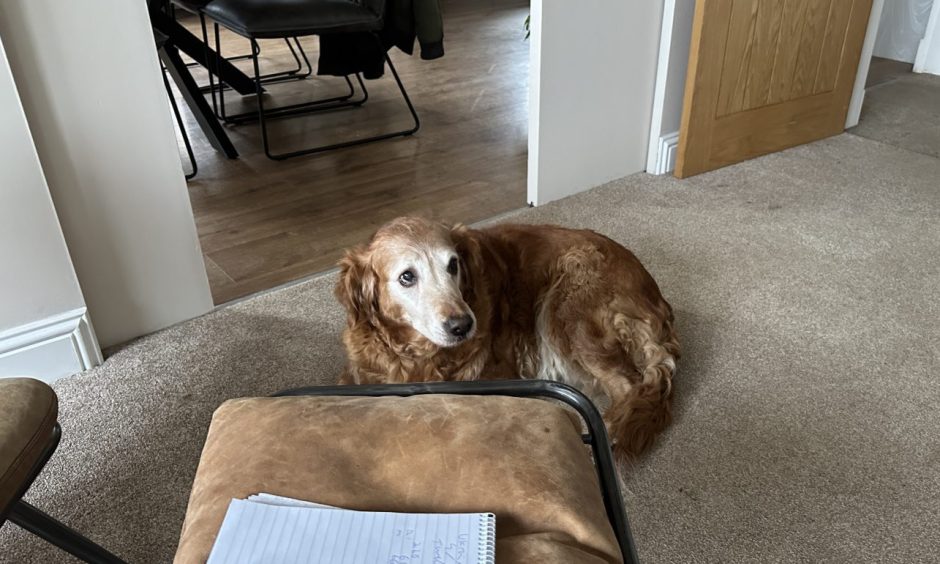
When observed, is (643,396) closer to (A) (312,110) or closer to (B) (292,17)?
(B) (292,17)

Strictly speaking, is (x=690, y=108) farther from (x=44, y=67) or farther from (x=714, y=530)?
(x=44, y=67)

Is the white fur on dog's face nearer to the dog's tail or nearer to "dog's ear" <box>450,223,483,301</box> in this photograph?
"dog's ear" <box>450,223,483,301</box>

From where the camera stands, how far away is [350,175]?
9.39 ft

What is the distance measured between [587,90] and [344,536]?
83.0 inches

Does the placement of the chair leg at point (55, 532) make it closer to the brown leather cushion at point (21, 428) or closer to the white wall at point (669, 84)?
the brown leather cushion at point (21, 428)

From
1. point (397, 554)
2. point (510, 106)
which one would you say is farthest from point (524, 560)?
point (510, 106)

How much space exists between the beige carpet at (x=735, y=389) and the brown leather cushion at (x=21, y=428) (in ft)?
1.43

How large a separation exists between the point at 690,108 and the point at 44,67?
204 cm

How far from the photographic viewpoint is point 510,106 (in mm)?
3643

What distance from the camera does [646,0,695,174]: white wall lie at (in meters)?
2.55

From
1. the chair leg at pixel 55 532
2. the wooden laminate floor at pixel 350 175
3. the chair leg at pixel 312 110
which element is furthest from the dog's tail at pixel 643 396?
the chair leg at pixel 312 110

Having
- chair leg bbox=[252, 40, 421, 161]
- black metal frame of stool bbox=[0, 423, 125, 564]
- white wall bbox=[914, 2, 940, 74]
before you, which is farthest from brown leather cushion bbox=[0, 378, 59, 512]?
white wall bbox=[914, 2, 940, 74]

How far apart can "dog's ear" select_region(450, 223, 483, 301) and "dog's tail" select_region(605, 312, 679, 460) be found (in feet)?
1.12

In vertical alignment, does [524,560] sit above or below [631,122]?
above
